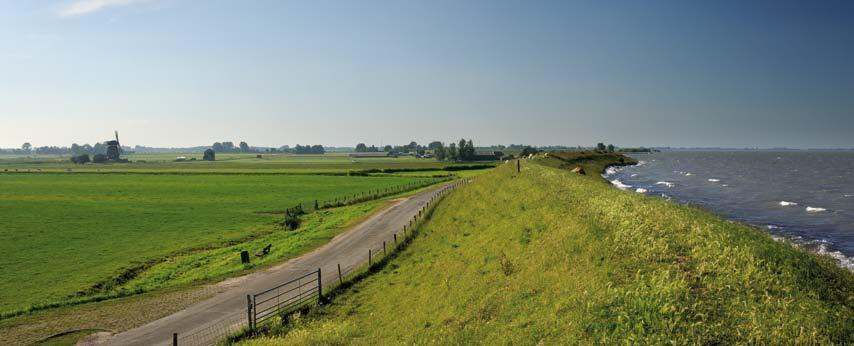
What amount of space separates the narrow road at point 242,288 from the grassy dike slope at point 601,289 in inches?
148

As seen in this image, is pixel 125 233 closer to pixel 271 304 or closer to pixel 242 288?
pixel 242 288

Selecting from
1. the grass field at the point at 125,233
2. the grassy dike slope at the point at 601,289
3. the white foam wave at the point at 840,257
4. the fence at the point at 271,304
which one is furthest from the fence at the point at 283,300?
the white foam wave at the point at 840,257

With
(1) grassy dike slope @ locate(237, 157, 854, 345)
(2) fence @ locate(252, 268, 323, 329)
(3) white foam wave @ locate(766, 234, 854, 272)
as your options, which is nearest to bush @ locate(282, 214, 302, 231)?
(2) fence @ locate(252, 268, 323, 329)

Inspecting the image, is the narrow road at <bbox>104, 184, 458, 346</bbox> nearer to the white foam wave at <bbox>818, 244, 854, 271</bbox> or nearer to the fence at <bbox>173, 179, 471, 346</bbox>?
the fence at <bbox>173, 179, 471, 346</bbox>

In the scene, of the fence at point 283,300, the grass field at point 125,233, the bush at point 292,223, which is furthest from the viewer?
the bush at point 292,223

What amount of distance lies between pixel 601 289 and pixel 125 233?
56.2 m

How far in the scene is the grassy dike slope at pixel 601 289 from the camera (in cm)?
1379

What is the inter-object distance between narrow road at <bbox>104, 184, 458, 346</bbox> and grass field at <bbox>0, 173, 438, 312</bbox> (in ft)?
11.3

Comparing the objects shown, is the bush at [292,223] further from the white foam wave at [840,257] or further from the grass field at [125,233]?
the white foam wave at [840,257]

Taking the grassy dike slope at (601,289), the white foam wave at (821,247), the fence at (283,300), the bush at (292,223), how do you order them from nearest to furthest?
the grassy dike slope at (601,289)
the fence at (283,300)
the white foam wave at (821,247)
the bush at (292,223)

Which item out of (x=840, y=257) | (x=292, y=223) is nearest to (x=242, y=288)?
(x=292, y=223)

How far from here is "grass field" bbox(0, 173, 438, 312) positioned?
116ft

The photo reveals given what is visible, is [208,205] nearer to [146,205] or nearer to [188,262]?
[146,205]

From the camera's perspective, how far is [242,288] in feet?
103
